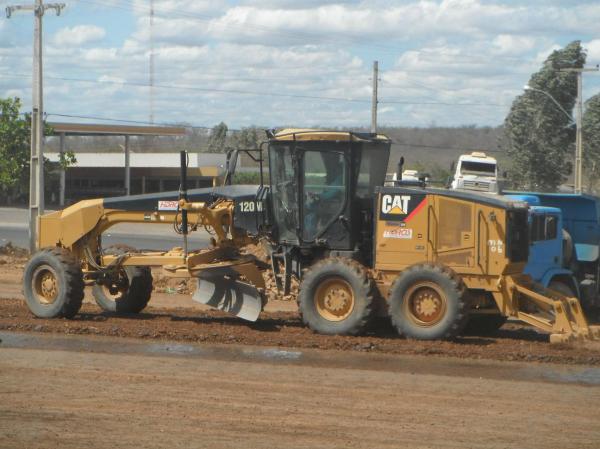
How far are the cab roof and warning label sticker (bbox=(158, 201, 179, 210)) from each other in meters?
1.81

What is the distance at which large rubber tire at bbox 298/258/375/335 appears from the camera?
1362 cm

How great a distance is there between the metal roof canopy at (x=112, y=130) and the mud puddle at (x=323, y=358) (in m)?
46.9

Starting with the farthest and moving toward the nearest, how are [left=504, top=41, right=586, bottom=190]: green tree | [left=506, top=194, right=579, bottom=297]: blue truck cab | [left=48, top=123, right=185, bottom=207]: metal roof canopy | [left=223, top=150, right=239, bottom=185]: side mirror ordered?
[left=48, top=123, right=185, bottom=207]: metal roof canopy
[left=504, top=41, right=586, bottom=190]: green tree
[left=506, top=194, right=579, bottom=297]: blue truck cab
[left=223, top=150, right=239, bottom=185]: side mirror

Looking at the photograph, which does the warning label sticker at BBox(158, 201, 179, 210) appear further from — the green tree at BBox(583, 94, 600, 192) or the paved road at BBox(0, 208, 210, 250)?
the green tree at BBox(583, 94, 600, 192)

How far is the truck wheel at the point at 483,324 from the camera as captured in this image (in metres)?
14.8

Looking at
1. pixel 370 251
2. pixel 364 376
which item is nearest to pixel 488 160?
pixel 370 251

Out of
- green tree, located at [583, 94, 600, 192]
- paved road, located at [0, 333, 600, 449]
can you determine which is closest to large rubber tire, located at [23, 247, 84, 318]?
paved road, located at [0, 333, 600, 449]


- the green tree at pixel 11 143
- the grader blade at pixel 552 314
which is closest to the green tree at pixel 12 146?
the green tree at pixel 11 143

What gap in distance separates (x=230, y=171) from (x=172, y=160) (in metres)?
54.6

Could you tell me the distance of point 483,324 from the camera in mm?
14906

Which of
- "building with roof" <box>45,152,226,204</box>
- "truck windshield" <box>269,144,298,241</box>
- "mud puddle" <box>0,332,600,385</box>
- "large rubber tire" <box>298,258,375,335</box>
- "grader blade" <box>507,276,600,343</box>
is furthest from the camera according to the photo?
"building with roof" <box>45,152,226,204</box>

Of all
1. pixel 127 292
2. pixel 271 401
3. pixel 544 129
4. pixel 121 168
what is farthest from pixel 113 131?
pixel 271 401

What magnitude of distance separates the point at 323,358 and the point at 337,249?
2.11m

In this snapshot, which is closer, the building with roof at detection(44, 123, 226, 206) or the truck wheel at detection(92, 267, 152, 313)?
the truck wheel at detection(92, 267, 152, 313)
